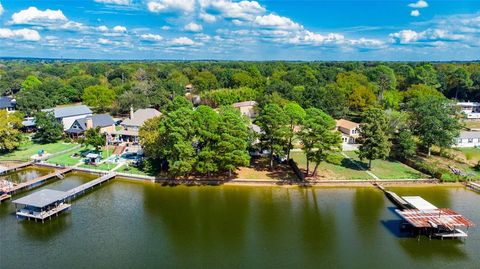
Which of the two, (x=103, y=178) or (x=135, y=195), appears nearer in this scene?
(x=135, y=195)

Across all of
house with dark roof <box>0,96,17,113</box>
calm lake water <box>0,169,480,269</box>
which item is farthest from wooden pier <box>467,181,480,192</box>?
house with dark roof <box>0,96,17,113</box>

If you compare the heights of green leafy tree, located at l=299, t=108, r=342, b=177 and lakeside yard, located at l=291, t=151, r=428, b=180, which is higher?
green leafy tree, located at l=299, t=108, r=342, b=177

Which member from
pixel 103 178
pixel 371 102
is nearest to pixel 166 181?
pixel 103 178

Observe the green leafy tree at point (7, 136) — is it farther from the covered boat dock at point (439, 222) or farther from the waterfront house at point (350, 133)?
the covered boat dock at point (439, 222)

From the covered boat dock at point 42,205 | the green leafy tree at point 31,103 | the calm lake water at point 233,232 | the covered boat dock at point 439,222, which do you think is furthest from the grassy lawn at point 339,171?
the green leafy tree at point 31,103

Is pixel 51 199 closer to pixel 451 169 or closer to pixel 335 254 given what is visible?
pixel 335 254

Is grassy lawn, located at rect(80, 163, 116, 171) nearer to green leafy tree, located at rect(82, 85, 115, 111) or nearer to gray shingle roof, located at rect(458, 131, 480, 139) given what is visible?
green leafy tree, located at rect(82, 85, 115, 111)
